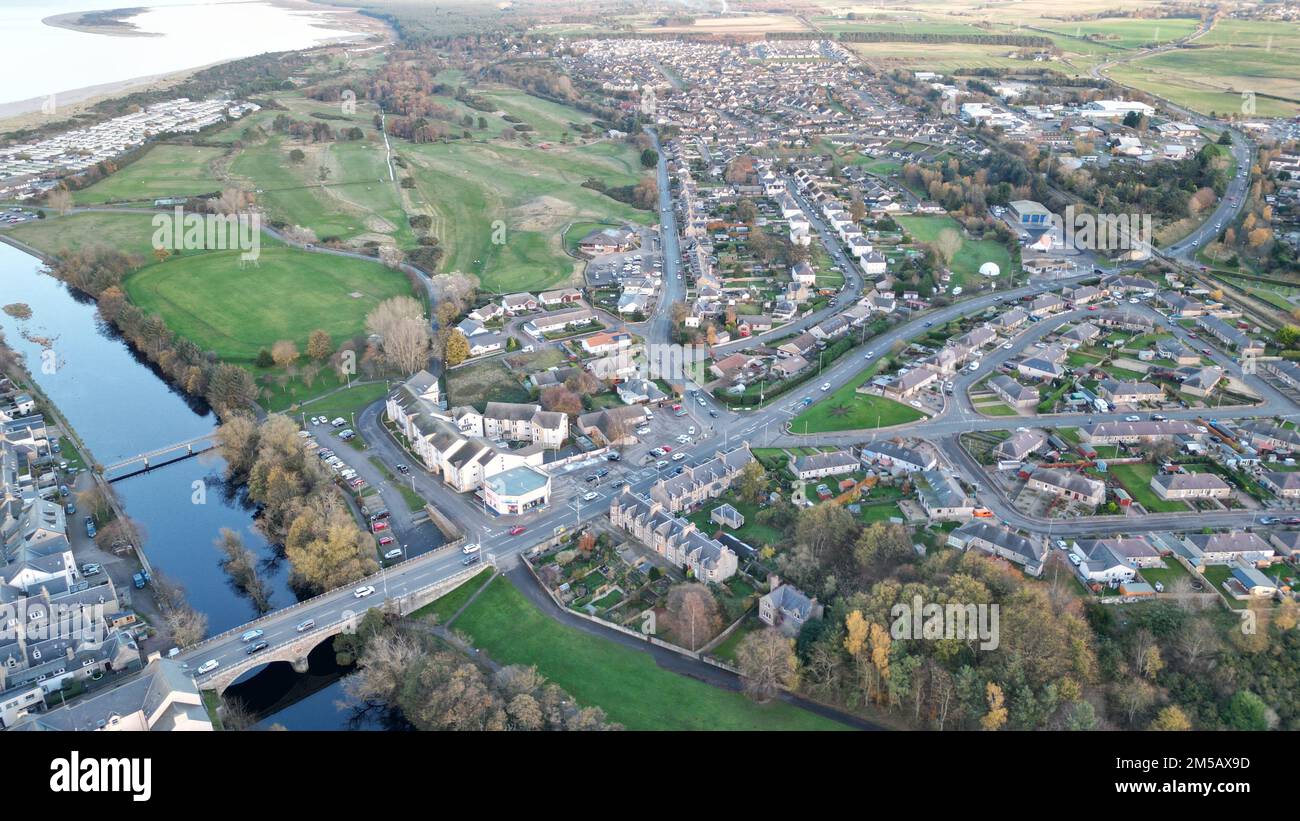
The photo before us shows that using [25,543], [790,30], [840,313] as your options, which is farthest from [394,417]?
[790,30]

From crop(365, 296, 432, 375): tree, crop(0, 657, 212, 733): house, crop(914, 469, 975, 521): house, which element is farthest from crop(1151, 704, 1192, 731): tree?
crop(365, 296, 432, 375): tree

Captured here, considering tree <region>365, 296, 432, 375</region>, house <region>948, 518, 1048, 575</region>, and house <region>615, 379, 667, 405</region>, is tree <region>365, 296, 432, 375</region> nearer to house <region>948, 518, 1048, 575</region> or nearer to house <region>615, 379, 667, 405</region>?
house <region>615, 379, 667, 405</region>

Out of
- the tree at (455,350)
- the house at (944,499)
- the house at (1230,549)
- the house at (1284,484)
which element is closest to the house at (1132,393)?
the house at (1284,484)

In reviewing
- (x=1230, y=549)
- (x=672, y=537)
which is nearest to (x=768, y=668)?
(x=672, y=537)

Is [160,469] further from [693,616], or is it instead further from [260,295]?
[693,616]

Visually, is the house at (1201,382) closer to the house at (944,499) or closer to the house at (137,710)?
the house at (944,499)
